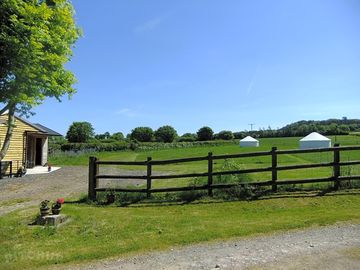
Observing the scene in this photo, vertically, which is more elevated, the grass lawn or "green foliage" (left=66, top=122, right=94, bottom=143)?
"green foliage" (left=66, top=122, right=94, bottom=143)

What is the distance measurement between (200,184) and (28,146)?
23.3 meters

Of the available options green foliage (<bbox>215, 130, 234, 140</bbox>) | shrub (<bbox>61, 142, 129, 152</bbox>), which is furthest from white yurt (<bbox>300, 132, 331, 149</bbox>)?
green foliage (<bbox>215, 130, 234, 140</bbox>)

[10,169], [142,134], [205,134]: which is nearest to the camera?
[10,169]

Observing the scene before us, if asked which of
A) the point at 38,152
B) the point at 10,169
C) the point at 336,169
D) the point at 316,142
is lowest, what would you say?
the point at 10,169

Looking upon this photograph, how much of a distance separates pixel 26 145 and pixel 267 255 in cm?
2756

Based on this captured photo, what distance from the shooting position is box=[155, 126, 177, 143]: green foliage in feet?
423

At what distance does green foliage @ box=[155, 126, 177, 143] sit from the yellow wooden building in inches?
3657

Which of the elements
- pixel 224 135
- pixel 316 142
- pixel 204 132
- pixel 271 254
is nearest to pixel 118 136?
pixel 204 132

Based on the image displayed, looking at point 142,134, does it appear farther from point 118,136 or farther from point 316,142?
point 316,142

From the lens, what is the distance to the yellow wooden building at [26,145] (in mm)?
27781

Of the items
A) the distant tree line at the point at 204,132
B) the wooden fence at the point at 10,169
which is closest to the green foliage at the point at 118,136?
the distant tree line at the point at 204,132

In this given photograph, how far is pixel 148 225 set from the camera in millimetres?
8891

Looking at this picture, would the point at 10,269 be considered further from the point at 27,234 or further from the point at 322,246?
the point at 322,246

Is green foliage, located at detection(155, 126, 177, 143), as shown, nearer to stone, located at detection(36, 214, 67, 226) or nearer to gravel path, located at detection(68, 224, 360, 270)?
stone, located at detection(36, 214, 67, 226)
